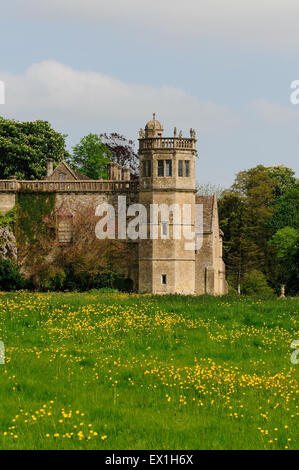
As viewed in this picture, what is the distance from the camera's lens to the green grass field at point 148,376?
1252 centimetres

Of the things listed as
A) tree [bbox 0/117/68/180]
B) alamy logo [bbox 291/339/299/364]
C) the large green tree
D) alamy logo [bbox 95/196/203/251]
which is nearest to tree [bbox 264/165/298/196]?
the large green tree

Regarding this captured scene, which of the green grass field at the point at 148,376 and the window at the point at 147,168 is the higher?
the window at the point at 147,168

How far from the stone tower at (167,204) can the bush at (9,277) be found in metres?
8.74

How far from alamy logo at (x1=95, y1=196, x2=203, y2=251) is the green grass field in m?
20.1

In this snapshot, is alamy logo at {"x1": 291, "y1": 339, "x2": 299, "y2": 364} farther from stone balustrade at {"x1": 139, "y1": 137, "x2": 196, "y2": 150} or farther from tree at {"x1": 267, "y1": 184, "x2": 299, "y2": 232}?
tree at {"x1": 267, "y1": 184, "x2": 299, "y2": 232}

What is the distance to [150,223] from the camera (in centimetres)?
4844

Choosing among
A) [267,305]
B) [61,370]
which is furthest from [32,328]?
[267,305]

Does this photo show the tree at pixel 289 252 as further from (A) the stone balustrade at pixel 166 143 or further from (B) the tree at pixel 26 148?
(B) the tree at pixel 26 148

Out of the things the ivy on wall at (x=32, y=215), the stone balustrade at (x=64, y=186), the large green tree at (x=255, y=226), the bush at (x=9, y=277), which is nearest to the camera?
the bush at (x=9, y=277)

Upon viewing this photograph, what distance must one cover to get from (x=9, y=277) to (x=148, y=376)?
33.2 m

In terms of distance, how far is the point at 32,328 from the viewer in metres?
23.3

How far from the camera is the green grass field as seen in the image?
1252 centimetres

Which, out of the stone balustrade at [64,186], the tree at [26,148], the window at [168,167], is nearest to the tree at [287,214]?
the tree at [26,148]

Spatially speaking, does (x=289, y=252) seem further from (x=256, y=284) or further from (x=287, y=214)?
(x=287, y=214)
